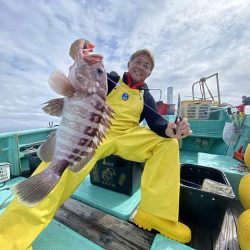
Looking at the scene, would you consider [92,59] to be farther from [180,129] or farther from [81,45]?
[180,129]

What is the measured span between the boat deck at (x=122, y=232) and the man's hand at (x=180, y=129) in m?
0.90

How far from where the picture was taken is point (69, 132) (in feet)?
3.62

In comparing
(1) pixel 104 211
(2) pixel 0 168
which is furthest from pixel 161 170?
(2) pixel 0 168

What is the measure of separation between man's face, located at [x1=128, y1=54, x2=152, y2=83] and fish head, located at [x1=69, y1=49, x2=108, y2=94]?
1.05 m

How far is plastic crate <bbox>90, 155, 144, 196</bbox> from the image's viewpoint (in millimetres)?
2268

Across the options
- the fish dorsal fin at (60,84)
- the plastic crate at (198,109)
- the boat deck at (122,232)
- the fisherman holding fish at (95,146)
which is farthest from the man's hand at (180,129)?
the plastic crate at (198,109)

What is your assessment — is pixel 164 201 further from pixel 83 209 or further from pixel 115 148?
pixel 83 209

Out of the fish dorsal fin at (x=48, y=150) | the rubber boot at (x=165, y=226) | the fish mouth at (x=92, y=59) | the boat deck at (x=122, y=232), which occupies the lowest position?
the boat deck at (x=122, y=232)

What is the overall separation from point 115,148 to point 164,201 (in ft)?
2.23

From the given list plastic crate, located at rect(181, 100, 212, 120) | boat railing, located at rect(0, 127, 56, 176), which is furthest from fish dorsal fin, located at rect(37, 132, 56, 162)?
plastic crate, located at rect(181, 100, 212, 120)

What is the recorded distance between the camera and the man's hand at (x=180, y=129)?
5.59ft

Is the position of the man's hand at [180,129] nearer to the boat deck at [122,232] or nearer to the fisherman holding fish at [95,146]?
the fisherman holding fish at [95,146]

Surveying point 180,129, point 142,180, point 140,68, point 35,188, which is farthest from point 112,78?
point 35,188

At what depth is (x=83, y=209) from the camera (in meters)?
2.05
